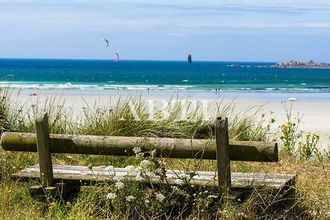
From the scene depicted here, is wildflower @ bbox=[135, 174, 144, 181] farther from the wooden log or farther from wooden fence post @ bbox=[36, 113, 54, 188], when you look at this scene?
wooden fence post @ bbox=[36, 113, 54, 188]

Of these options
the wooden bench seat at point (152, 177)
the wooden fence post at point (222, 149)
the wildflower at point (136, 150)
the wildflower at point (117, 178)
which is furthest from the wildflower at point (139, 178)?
the wooden fence post at point (222, 149)

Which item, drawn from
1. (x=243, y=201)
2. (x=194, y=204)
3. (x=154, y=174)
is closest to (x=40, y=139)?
(x=154, y=174)

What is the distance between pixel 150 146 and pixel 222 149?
66 cm

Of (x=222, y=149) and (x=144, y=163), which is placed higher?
(x=222, y=149)

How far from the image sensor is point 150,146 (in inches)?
224

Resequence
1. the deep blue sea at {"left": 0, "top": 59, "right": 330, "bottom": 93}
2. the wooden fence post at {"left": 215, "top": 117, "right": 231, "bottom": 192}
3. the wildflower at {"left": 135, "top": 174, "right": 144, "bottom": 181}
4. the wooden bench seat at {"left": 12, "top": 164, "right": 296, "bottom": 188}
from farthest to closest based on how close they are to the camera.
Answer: the deep blue sea at {"left": 0, "top": 59, "right": 330, "bottom": 93}
the wooden bench seat at {"left": 12, "top": 164, "right": 296, "bottom": 188}
the wildflower at {"left": 135, "top": 174, "right": 144, "bottom": 181}
the wooden fence post at {"left": 215, "top": 117, "right": 231, "bottom": 192}

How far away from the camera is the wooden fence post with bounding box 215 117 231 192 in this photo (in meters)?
5.39

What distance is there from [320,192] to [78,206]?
242 cm

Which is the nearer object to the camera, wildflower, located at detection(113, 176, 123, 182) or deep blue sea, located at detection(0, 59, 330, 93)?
wildflower, located at detection(113, 176, 123, 182)

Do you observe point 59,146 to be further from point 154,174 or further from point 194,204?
point 194,204

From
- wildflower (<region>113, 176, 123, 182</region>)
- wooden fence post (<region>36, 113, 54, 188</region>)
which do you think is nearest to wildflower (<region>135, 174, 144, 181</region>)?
wildflower (<region>113, 176, 123, 182</region>)

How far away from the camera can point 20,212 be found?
5.71 metres

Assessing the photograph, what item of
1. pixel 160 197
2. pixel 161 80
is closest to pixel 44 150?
pixel 160 197

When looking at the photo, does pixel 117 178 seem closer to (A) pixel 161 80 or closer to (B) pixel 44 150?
(B) pixel 44 150
